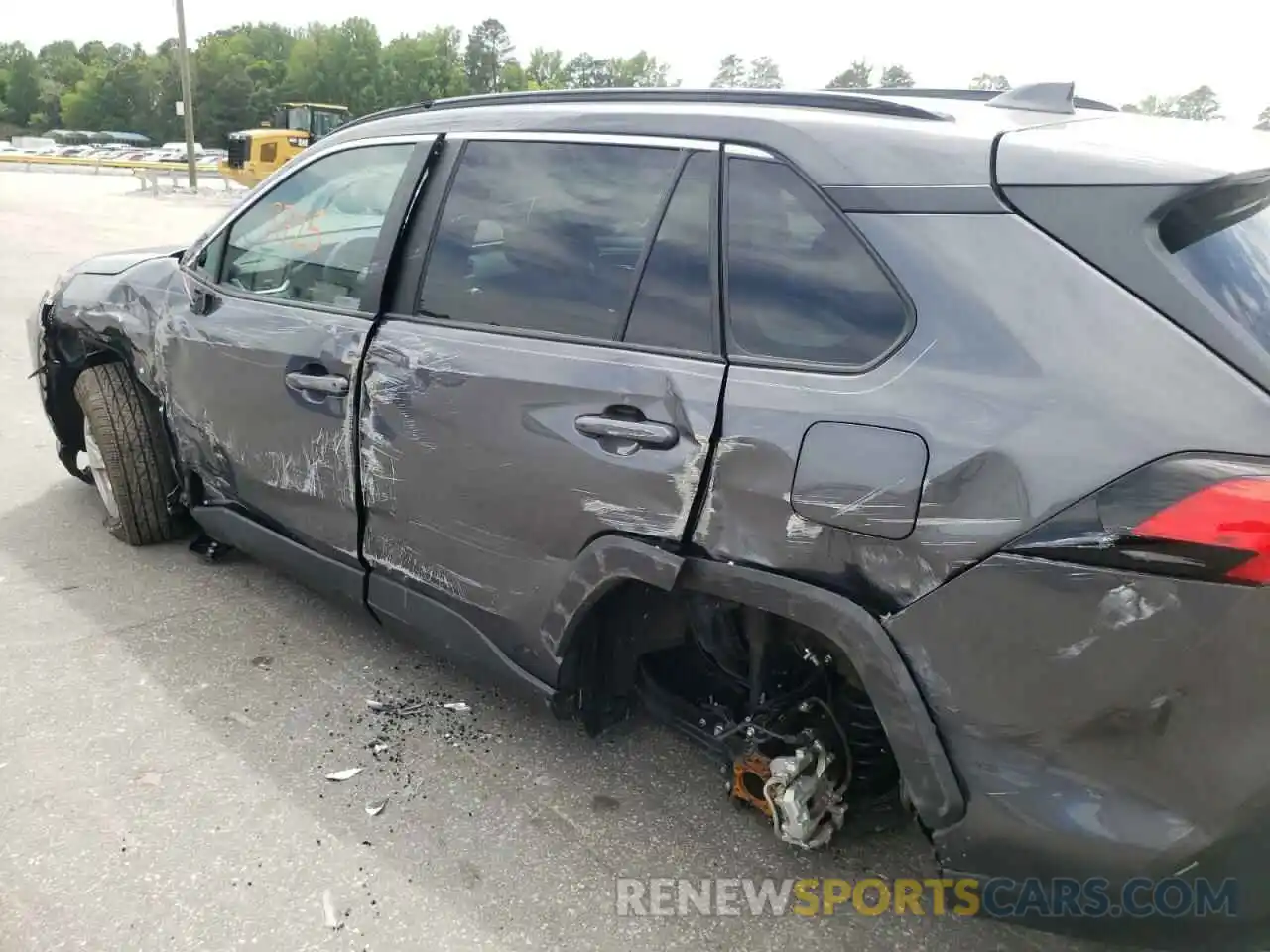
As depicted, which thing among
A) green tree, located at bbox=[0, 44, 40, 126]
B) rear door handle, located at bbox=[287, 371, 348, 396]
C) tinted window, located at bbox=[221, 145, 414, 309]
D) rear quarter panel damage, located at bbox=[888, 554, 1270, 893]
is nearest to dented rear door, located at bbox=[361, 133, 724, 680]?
rear door handle, located at bbox=[287, 371, 348, 396]

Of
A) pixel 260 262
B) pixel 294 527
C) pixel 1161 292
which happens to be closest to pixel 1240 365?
pixel 1161 292

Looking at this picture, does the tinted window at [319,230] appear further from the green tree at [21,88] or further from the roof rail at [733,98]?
the green tree at [21,88]

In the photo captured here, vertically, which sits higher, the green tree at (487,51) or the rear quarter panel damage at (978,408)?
the green tree at (487,51)

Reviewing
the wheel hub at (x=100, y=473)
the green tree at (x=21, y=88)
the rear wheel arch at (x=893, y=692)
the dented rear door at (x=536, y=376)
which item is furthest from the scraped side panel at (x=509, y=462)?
the green tree at (x=21, y=88)

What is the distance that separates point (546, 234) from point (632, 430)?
67 centimetres

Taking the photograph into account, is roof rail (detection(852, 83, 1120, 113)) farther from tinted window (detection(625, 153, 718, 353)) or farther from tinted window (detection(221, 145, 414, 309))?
tinted window (detection(221, 145, 414, 309))

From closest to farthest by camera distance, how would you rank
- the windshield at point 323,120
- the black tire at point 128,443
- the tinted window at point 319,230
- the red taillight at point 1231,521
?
the red taillight at point 1231,521
the tinted window at point 319,230
the black tire at point 128,443
the windshield at point 323,120

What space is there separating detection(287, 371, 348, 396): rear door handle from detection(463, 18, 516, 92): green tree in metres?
111

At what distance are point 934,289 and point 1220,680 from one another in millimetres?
809

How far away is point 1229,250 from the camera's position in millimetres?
1671

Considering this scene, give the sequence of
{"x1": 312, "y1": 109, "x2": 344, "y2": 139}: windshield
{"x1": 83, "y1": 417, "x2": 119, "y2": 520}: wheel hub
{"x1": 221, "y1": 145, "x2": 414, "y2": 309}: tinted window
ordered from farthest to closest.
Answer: {"x1": 312, "y1": 109, "x2": 344, "y2": 139}: windshield < {"x1": 83, "y1": 417, "x2": 119, "y2": 520}: wheel hub < {"x1": 221, "y1": 145, "x2": 414, "y2": 309}: tinted window

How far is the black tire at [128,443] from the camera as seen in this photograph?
3.78m

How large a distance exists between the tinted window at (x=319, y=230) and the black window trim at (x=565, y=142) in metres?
0.19

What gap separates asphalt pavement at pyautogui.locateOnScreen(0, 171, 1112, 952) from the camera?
2.15 meters
